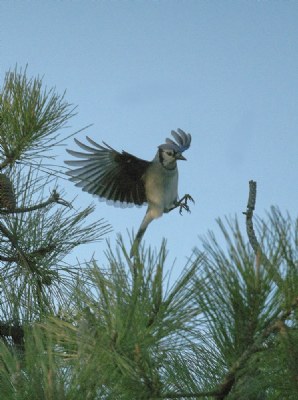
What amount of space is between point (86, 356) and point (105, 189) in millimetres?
1829

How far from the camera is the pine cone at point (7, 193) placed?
2.31m

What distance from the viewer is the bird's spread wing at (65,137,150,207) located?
2.98 metres

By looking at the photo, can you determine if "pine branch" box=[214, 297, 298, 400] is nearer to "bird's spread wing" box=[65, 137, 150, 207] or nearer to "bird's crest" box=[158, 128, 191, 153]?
"bird's spread wing" box=[65, 137, 150, 207]

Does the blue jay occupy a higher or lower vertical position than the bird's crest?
lower

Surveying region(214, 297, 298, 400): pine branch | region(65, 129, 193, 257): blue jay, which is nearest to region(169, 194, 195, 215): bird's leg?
region(65, 129, 193, 257): blue jay

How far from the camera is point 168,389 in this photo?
4.53 ft

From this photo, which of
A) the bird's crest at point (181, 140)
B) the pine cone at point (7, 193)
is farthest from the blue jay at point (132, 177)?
the pine cone at point (7, 193)

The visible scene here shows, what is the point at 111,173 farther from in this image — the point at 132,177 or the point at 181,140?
the point at 181,140

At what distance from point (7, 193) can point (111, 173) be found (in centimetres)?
79

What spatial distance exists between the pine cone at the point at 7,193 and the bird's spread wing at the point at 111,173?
546 mm

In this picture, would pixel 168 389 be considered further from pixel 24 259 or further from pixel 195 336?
pixel 24 259

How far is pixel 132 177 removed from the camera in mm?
3139

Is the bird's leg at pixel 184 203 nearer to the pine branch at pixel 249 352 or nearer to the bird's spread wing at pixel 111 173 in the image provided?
the bird's spread wing at pixel 111 173

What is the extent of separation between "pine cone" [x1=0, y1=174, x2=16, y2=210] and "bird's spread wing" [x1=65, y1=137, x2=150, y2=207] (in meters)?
0.55
